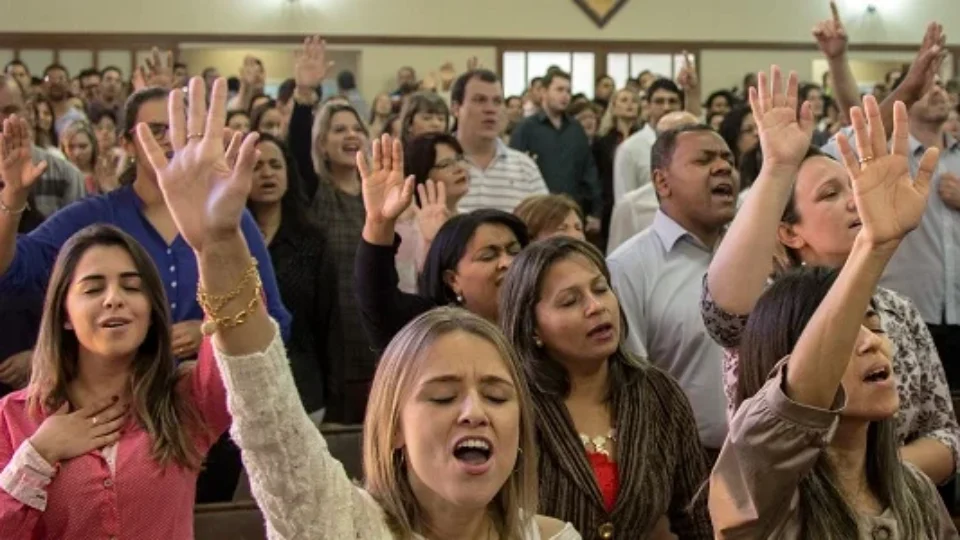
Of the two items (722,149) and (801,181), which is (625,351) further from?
(722,149)

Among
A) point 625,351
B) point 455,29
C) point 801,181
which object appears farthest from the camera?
point 455,29

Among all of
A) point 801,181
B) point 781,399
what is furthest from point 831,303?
point 801,181

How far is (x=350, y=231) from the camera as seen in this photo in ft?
14.4

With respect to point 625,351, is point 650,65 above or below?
above

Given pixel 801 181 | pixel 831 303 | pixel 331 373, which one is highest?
pixel 801 181

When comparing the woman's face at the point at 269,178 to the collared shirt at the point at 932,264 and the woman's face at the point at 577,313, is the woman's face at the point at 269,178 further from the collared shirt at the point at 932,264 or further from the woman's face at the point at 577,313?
the collared shirt at the point at 932,264

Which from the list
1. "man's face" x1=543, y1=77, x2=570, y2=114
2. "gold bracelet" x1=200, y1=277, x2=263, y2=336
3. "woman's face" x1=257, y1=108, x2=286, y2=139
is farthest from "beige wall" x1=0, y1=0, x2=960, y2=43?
"gold bracelet" x1=200, y1=277, x2=263, y2=336

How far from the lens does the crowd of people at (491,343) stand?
175 cm

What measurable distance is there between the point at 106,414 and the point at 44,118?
4.64 m

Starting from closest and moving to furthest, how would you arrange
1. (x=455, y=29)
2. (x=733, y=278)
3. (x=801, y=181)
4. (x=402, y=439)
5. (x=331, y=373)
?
1. (x=402, y=439)
2. (x=733, y=278)
3. (x=801, y=181)
4. (x=331, y=373)
5. (x=455, y=29)

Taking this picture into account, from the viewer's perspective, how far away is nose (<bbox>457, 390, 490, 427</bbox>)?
1.74 meters

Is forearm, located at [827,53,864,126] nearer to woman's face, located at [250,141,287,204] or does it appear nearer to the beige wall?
woman's face, located at [250,141,287,204]

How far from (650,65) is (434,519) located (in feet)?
40.1

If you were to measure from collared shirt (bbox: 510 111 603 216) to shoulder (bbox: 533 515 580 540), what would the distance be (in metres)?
4.76
